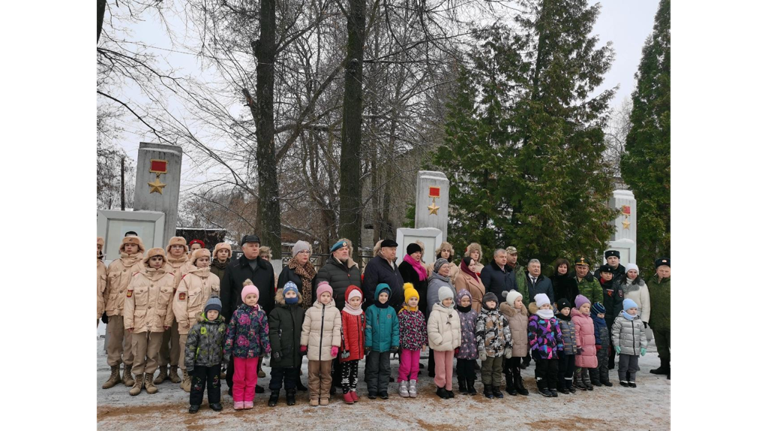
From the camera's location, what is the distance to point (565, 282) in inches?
285

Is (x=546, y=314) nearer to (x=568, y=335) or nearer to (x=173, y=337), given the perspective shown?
(x=568, y=335)

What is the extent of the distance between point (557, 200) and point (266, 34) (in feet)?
24.1

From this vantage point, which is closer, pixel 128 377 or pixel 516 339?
pixel 128 377

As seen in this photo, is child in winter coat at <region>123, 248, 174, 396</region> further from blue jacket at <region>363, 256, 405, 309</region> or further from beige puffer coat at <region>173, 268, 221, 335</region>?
blue jacket at <region>363, 256, 405, 309</region>

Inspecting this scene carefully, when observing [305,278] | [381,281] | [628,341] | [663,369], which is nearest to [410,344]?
[381,281]

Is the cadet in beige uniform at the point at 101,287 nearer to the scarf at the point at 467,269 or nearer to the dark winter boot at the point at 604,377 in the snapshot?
the scarf at the point at 467,269

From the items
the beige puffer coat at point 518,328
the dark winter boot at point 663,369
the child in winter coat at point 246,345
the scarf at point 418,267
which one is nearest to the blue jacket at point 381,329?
the scarf at point 418,267

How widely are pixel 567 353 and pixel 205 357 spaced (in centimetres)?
452

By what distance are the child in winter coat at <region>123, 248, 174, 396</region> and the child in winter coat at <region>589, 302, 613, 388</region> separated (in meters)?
5.80

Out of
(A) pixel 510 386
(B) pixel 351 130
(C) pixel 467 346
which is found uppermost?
(B) pixel 351 130

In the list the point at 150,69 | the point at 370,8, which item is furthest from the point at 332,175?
the point at 150,69

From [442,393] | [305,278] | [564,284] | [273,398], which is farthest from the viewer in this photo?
[564,284]

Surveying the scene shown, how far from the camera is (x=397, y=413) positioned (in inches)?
199
